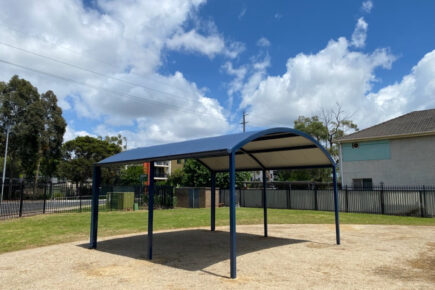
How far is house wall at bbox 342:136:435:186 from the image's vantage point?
77.7ft

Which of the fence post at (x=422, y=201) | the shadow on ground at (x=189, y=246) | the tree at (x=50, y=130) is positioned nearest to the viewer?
the shadow on ground at (x=189, y=246)

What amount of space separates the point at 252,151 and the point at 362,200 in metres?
14.0

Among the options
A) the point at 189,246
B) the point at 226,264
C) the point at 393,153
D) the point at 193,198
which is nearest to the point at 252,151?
the point at 189,246

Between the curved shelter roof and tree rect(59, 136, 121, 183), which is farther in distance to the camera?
tree rect(59, 136, 121, 183)

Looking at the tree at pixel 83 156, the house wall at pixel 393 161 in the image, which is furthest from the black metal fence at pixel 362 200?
the tree at pixel 83 156

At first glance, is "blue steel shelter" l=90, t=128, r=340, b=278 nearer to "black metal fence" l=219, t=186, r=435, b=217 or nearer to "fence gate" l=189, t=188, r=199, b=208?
"black metal fence" l=219, t=186, r=435, b=217

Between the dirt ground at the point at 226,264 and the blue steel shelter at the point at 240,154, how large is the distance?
27.4 inches

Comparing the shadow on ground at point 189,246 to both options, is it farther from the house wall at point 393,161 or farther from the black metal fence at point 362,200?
the house wall at point 393,161

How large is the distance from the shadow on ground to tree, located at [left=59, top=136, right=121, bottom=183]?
4131cm

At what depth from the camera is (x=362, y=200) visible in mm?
21062

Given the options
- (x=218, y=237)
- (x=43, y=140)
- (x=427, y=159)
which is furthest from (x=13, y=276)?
(x=43, y=140)

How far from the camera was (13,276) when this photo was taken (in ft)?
21.4

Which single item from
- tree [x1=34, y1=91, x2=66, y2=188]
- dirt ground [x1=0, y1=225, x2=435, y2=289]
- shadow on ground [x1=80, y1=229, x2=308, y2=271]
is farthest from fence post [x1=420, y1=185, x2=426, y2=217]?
tree [x1=34, y1=91, x2=66, y2=188]

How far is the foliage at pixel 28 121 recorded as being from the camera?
1463 inches
